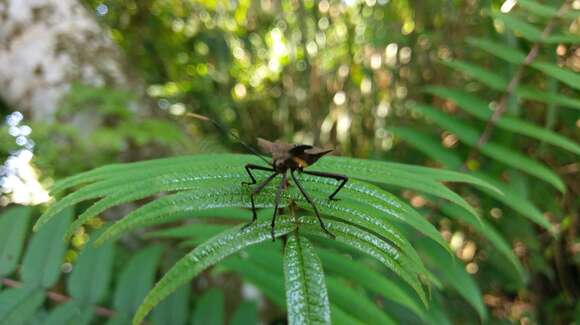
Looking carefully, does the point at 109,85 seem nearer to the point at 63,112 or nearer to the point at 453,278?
the point at 63,112

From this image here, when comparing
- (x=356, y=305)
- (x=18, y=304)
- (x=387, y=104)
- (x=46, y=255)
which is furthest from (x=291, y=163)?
(x=387, y=104)

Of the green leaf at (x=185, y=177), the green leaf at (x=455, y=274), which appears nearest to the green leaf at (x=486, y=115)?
the green leaf at (x=455, y=274)

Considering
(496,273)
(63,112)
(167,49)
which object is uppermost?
(167,49)

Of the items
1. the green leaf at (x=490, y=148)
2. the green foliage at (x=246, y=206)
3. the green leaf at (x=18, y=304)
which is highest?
the green leaf at (x=490, y=148)

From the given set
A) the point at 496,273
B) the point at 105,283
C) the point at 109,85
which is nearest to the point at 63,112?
the point at 109,85

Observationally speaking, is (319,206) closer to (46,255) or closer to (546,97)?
(46,255)

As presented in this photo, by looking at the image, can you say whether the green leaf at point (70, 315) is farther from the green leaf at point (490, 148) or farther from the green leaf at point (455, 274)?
the green leaf at point (490, 148)

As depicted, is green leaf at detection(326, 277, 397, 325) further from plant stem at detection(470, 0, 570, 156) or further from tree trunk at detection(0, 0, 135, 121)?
tree trunk at detection(0, 0, 135, 121)
